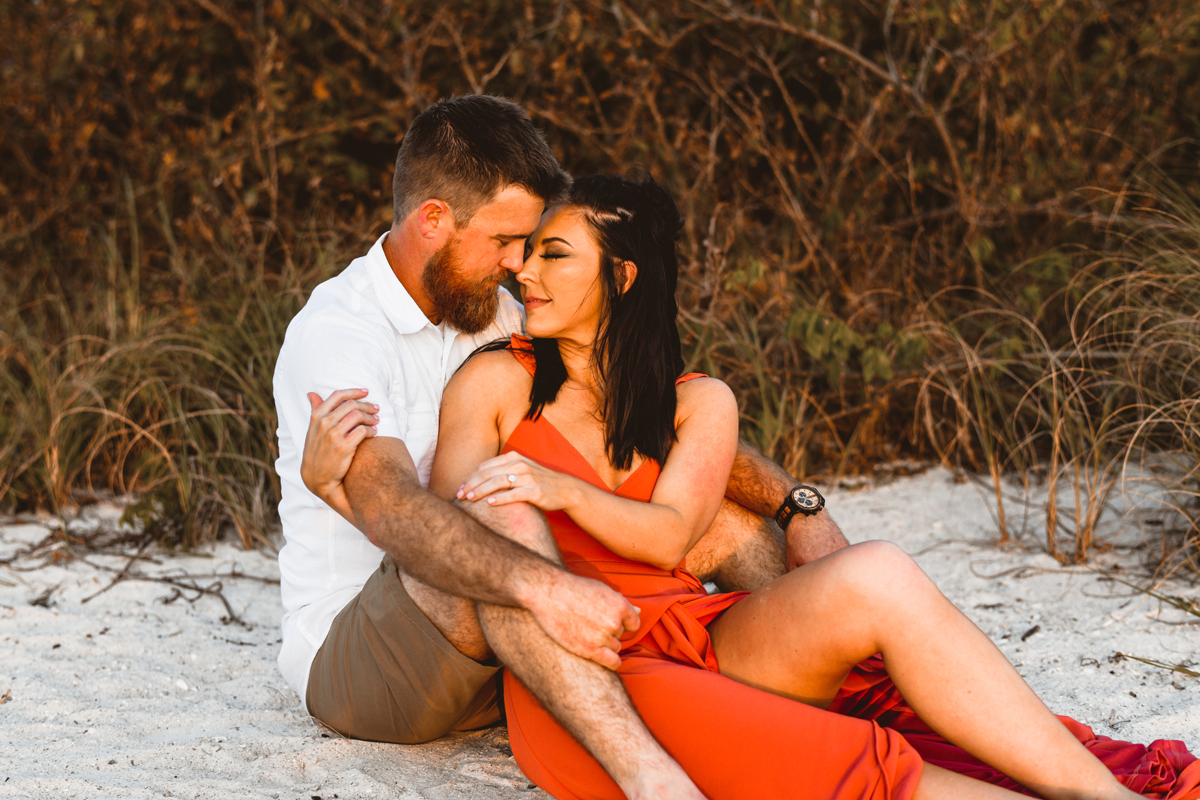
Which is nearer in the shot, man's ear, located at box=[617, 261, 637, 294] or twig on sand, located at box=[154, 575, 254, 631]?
man's ear, located at box=[617, 261, 637, 294]

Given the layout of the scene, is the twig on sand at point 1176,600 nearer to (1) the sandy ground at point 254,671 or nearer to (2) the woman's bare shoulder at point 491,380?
(1) the sandy ground at point 254,671

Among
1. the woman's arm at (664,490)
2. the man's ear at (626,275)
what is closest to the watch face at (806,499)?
the woman's arm at (664,490)

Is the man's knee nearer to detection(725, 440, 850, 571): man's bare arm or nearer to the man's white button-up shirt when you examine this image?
the man's white button-up shirt

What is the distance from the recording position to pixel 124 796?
2041mm

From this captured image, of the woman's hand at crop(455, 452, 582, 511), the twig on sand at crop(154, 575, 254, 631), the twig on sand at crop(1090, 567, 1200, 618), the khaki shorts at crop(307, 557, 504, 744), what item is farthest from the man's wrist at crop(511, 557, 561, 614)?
the twig on sand at crop(1090, 567, 1200, 618)

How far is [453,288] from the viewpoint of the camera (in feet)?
8.64

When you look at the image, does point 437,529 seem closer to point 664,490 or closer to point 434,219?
point 664,490

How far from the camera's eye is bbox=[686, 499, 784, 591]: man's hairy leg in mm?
2635

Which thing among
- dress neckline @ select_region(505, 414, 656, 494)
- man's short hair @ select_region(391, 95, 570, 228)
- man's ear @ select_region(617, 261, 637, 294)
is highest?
man's short hair @ select_region(391, 95, 570, 228)

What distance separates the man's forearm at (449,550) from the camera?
1932 mm

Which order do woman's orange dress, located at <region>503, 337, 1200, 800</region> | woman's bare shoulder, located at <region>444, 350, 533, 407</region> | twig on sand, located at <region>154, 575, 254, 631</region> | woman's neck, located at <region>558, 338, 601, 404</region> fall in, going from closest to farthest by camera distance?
Result: 1. woman's orange dress, located at <region>503, 337, 1200, 800</region>
2. woman's bare shoulder, located at <region>444, 350, 533, 407</region>
3. woman's neck, located at <region>558, 338, 601, 404</region>
4. twig on sand, located at <region>154, 575, 254, 631</region>

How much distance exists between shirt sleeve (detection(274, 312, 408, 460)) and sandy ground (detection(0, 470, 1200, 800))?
0.76 m

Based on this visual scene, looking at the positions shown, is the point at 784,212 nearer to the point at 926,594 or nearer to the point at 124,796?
the point at 926,594

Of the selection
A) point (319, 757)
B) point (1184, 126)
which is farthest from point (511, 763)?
point (1184, 126)
